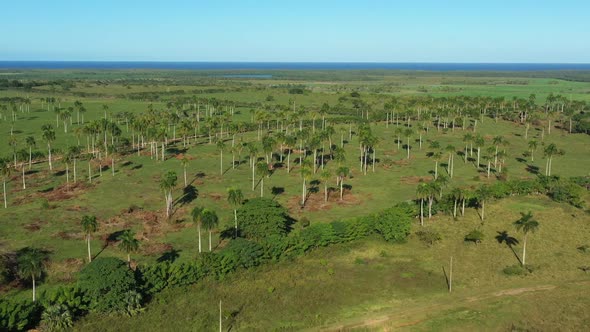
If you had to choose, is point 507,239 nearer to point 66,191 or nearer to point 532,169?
point 532,169

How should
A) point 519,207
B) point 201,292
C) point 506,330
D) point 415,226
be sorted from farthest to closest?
point 519,207
point 415,226
point 201,292
point 506,330

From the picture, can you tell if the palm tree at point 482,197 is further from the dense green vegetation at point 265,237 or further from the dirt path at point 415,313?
the dirt path at point 415,313

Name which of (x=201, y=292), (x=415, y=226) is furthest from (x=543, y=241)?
(x=201, y=292)

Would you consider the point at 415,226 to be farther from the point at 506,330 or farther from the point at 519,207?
the point at 506,330

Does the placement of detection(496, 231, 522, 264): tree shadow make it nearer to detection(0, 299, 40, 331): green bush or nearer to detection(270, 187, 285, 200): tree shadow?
detection(270, 187, 285, 200): tree shadow

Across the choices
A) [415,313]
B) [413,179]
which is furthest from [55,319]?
[413,179]

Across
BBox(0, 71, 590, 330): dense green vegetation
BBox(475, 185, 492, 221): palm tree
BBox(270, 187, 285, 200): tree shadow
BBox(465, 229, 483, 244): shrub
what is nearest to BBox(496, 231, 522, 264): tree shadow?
BBox(0, 71, 590, 330): dense green vegetation
